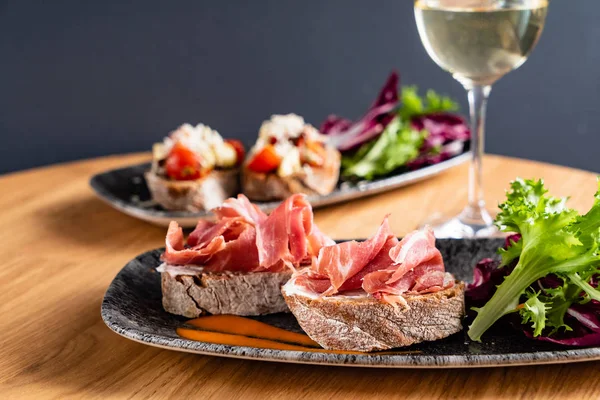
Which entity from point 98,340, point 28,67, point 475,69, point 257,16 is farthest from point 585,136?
point 98,340

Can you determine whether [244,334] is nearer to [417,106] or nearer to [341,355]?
[341,355]

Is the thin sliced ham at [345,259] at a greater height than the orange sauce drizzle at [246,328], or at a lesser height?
greater

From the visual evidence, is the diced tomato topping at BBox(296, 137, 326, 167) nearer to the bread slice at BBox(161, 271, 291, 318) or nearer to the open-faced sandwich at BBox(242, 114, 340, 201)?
the open-faced sandwich at BBox(242, 114, 340, 201)

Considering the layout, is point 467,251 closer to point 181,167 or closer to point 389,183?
point 389,183

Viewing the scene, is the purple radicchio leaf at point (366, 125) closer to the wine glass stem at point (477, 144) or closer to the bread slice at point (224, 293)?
the wine glass stem at point (477, 144)

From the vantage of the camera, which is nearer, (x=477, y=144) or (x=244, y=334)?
(x=244, y=334)

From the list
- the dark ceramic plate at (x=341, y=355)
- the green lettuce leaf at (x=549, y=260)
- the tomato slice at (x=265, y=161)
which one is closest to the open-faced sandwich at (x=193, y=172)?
the tomato slice at (x=265, y=161)

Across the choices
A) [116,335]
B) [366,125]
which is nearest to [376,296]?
[116,335]
